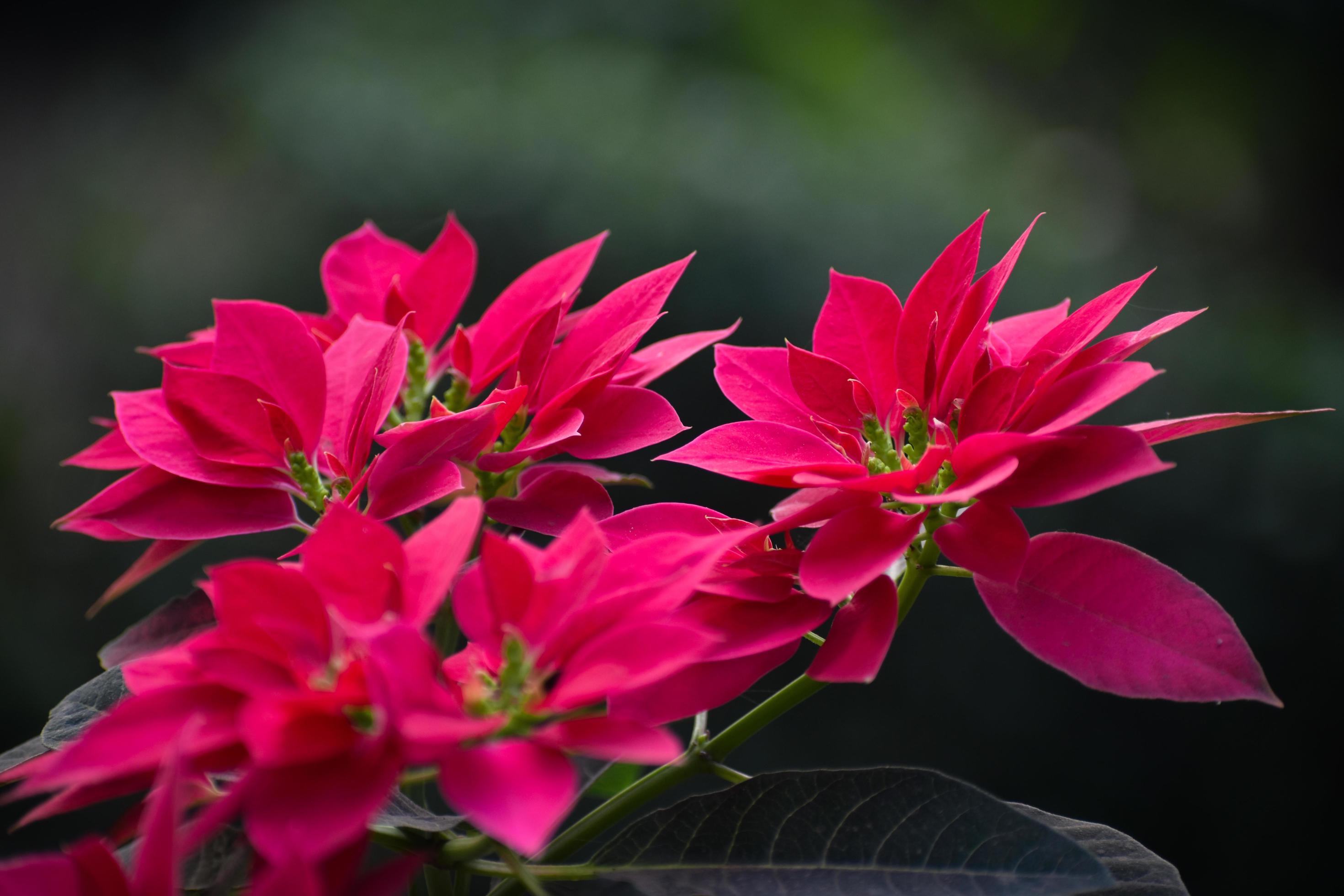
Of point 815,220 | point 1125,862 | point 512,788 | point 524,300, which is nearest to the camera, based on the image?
point 512,788

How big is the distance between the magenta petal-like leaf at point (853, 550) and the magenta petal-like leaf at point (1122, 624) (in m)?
0.04

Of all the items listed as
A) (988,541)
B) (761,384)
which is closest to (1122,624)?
(988,541)

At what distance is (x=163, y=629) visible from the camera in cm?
34

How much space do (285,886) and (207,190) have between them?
4.76 ft

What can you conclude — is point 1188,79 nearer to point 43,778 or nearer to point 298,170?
point 298,170

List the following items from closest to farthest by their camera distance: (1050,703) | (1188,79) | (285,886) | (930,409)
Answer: (285,886) → (930,409) → (1050,703) → (1188,79)

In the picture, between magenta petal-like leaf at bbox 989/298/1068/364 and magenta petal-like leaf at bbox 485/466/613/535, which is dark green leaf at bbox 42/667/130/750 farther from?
magenta petal-like leaf at bbox 989/298/1068/364

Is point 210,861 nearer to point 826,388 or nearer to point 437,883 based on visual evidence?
point 437,883

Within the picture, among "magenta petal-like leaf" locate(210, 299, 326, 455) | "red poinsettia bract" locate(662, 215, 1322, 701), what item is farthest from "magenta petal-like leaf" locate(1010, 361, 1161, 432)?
"magenta petal-like leaf" locate(210, 299, 326, 455)

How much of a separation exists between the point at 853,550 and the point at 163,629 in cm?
25

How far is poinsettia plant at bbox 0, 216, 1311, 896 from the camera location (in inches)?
7.9

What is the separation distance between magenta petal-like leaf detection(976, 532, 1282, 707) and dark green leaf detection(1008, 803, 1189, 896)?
0.05 meters

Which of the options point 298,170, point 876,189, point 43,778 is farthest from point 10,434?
point 43,778

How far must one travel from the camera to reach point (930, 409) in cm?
31
